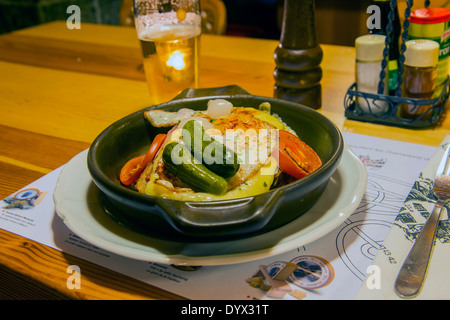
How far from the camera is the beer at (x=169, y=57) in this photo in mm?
1191

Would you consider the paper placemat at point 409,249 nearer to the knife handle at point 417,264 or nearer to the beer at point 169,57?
the knife handle at point 417,264

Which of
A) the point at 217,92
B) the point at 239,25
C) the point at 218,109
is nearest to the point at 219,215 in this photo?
the point at 218,109

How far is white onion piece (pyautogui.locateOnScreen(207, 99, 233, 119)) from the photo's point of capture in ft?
2.65

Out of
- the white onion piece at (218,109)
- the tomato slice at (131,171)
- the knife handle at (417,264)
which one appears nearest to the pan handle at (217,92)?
the white onion piece at (218,109)

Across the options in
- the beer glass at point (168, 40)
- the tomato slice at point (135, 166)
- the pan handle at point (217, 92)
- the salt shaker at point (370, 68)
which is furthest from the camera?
the beer glass at point (168, 40)

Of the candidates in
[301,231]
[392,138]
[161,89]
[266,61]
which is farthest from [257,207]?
[266,61]

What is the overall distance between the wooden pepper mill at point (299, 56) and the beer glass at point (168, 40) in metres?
0.27

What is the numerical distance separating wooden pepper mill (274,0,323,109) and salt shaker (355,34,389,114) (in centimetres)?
11

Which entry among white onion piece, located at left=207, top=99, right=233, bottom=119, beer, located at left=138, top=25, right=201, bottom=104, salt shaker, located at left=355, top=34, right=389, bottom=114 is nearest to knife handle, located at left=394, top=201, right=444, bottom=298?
white onion piece, located at left=207, top=99, right=233, bottom=119

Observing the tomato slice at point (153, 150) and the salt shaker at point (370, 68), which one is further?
the salt shaker at point (370, 68)

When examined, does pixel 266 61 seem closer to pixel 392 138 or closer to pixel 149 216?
pixel 392 138

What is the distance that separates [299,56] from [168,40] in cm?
37

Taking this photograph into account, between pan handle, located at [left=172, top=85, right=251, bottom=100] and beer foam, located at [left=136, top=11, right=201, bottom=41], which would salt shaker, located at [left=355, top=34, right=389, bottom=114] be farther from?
beer foam, located at [left=136, top=11, right=201, bottom=41]

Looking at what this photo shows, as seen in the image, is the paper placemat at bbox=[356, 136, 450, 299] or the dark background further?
the dark background
